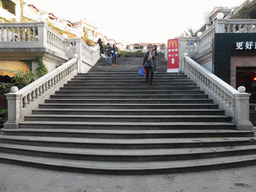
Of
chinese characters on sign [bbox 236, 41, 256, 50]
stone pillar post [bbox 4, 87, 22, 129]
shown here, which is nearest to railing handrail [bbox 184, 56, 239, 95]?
chinese characters on sign [bbox 236, 41, 256, 50]

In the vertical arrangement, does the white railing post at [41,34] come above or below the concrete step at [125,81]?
above

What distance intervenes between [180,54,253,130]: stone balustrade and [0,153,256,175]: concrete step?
142 centimetres

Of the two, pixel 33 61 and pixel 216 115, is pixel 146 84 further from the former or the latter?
pixel 33 61

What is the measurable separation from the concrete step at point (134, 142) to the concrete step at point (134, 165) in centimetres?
49

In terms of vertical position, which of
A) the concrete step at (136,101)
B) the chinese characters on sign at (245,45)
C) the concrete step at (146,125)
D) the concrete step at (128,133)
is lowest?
the concrete step at (128,133)

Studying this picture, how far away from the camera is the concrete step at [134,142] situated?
452 cm

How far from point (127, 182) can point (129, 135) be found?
1576 mm

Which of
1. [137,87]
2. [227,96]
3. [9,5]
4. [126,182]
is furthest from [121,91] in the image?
[9,5]

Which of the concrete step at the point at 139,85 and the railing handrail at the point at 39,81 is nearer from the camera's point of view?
the railing handrail at the point at 39,81

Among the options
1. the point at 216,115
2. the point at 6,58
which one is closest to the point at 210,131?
the point at 216,115

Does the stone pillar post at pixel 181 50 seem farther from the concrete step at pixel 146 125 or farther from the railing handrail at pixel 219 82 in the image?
the concrete step at pixel 146 125

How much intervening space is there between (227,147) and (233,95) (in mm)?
1803

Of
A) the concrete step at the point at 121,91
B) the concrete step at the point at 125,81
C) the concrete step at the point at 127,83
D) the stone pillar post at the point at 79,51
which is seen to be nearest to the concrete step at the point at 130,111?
the concrete step at the point at 121,91

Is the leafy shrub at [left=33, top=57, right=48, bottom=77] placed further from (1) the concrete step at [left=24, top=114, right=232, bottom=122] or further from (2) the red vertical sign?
(2) the red vertical sign
